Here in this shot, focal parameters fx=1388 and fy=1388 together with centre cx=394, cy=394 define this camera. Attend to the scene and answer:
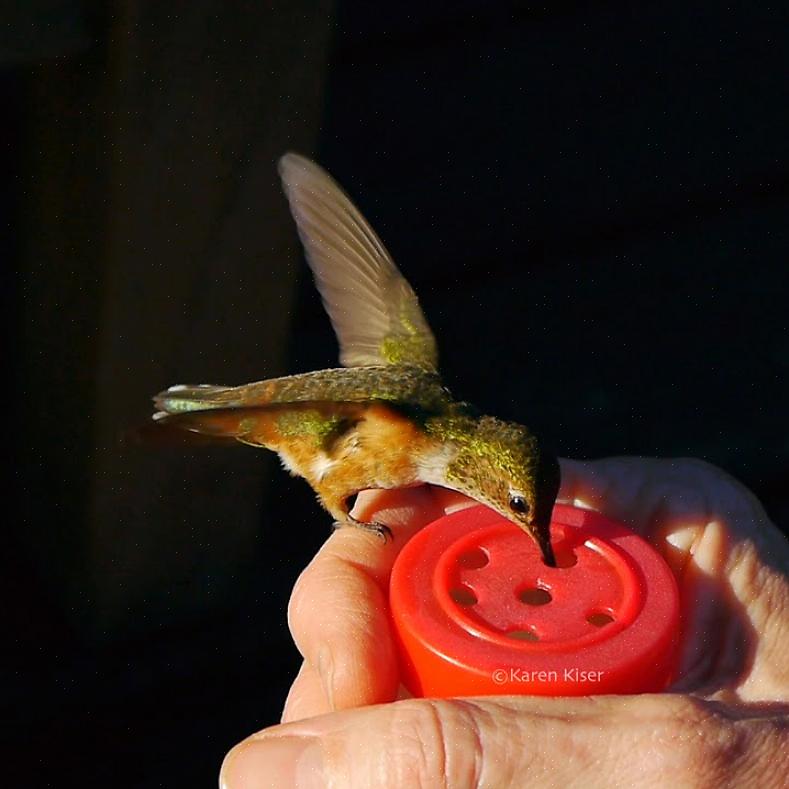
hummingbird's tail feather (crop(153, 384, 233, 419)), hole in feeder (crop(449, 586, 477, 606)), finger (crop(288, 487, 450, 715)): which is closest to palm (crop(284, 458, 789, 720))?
finger (crop(288, 487, 450, 715))

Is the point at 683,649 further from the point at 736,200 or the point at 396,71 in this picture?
the point at 736,200

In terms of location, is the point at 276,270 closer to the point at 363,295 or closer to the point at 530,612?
the point at 363,295

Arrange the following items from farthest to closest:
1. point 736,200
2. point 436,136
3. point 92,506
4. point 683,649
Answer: point 736,200 < point 436,136 < point 92,506 < point 683,649

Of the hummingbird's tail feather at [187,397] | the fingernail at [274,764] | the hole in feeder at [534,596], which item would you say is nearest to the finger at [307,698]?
the fingernail at [274,764]

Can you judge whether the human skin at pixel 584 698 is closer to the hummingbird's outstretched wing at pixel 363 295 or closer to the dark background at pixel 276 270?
the hummingbird's outstretched wing at pixel 363 295

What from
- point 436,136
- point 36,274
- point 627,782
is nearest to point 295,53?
point 36,274

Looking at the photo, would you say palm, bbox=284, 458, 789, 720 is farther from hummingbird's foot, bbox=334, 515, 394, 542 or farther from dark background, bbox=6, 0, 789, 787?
dark background, bbox=6, 0, 789, 787

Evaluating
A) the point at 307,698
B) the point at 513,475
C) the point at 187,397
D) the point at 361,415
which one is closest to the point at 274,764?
the point at 307,698
